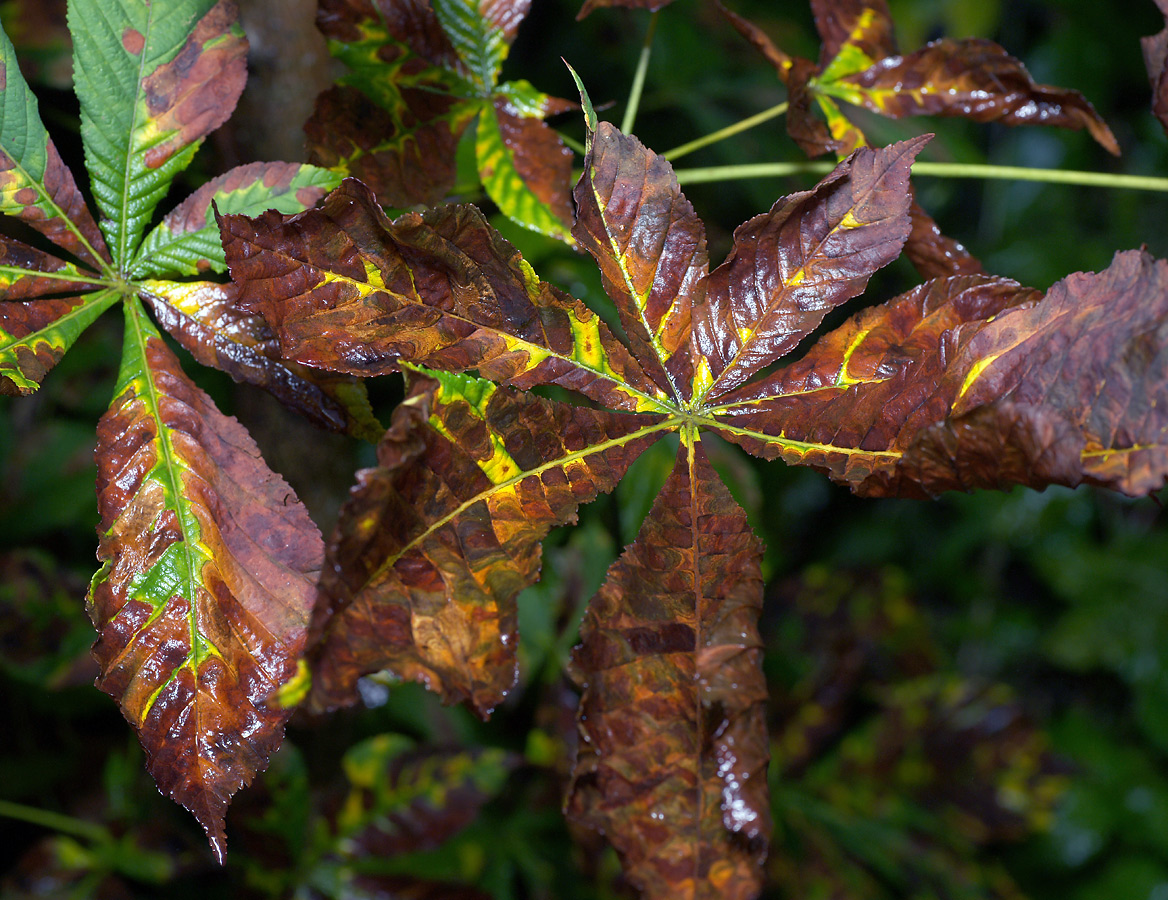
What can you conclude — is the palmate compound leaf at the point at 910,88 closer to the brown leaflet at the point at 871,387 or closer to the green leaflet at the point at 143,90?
the brown leaflet at the point at 871,387

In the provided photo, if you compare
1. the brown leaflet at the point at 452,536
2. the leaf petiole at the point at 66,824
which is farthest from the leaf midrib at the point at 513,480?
the leaf petiole at the point at 66,824

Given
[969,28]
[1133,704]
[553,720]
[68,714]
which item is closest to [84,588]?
[68,714]

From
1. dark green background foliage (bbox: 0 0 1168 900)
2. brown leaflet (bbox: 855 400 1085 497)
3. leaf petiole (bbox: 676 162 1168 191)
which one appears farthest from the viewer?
Answer: dark green background foliage (bbox: 0 0 1168 900)

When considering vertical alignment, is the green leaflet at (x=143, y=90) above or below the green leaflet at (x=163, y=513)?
above

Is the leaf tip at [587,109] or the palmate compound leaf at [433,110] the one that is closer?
the leaf tip at [587,109]

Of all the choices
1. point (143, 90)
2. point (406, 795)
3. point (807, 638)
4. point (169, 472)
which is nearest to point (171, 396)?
point (169, 472)

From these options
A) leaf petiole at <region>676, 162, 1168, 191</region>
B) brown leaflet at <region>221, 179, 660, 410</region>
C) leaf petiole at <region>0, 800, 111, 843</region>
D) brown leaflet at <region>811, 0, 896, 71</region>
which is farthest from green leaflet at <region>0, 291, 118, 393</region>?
leaf petiole at <region>0, 800, 111, 843</region>

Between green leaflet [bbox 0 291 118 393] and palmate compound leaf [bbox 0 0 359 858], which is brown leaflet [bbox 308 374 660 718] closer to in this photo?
palmate compound leaf [bbox 0 0 359 858]

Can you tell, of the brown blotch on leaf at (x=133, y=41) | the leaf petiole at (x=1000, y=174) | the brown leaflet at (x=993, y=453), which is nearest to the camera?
the brown leaflet at (x=993, y=453)

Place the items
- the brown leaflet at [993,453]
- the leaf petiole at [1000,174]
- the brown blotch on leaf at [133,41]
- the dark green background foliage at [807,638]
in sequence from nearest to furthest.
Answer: the brown leaflet at [993,453], the brown blotch on leaf at [133,41], the leaf petiole at [1000,174], the dark green background foliage at [807,638]
